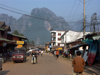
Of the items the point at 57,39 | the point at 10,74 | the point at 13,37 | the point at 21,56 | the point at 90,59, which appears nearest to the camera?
the point at 10,74

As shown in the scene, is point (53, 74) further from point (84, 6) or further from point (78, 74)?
point (84, 6)

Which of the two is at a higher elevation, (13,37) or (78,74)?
(13,37)

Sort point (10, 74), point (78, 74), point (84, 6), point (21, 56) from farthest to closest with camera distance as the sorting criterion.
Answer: point (84, 6)
point (21, 56)
point (10, 74)
point (78, 74)

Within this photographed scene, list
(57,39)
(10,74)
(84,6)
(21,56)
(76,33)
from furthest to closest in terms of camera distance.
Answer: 1. (57,39)
2. (76,33)
3. (84,6)
4. (21,56)
5. (10,74)

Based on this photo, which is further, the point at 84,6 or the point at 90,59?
the point at 84,6

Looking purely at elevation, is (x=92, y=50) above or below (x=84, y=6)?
below

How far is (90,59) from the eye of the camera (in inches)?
604

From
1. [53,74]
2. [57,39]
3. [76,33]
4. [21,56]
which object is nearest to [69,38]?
[76,33]

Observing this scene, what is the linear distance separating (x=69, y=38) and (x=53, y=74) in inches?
2325

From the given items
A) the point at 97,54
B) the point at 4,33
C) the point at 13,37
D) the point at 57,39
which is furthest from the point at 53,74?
the point at 57,39

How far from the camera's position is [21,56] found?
19781mm

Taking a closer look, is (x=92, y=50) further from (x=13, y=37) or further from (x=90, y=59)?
(x=13, y=37)

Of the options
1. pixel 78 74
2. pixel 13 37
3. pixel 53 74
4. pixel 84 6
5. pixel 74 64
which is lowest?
pixel 53 74

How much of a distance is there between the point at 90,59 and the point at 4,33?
2400cm
